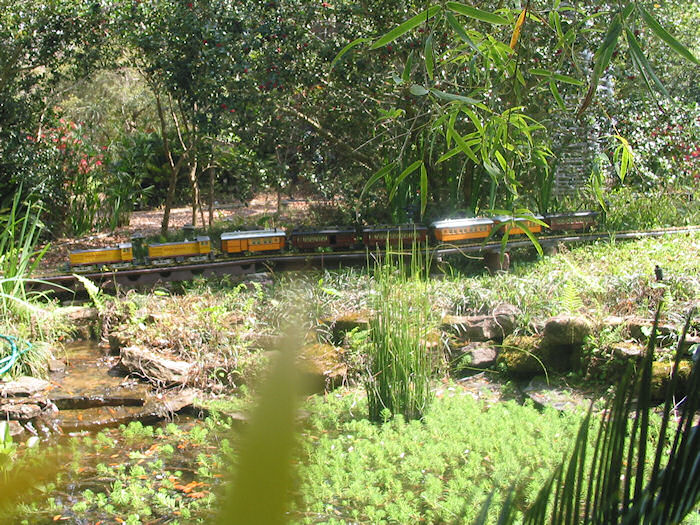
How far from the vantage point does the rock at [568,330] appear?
4.18 m

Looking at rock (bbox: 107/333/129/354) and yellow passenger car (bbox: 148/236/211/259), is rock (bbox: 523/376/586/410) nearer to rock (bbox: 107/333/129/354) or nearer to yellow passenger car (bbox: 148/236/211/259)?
rock (bbox: 107/333/129/354)

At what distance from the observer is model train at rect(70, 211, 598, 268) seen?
6352 millimetres

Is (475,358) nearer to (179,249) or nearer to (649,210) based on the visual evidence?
(179,249)

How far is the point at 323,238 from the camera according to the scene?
6770 mm

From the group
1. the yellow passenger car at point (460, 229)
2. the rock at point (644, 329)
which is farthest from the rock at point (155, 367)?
the rock at point (644, 329)

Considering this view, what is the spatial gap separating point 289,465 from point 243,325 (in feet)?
16.6

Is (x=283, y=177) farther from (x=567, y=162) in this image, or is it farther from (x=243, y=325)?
(x=567, y=162)

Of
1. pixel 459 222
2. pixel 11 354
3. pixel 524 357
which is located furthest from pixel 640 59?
pixel 459 222

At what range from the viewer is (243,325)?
535 cm

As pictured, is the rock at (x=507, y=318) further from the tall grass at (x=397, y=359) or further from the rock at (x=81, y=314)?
the rock at (x=81, y=314)

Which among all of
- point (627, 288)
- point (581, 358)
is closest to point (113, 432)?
point (581, 358)

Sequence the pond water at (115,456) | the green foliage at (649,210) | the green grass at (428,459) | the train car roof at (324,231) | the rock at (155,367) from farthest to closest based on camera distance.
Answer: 1. the green foliage at (649,210)
2. the train car roof at (324,231)
3. the rock at (155,367)
4. the pond water at (115,456)
5. the green grass at (428,459)

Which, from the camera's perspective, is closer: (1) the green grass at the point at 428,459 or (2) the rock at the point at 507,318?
(1) the green grass at the point at 428,459

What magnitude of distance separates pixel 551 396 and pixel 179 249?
3.90 meters
